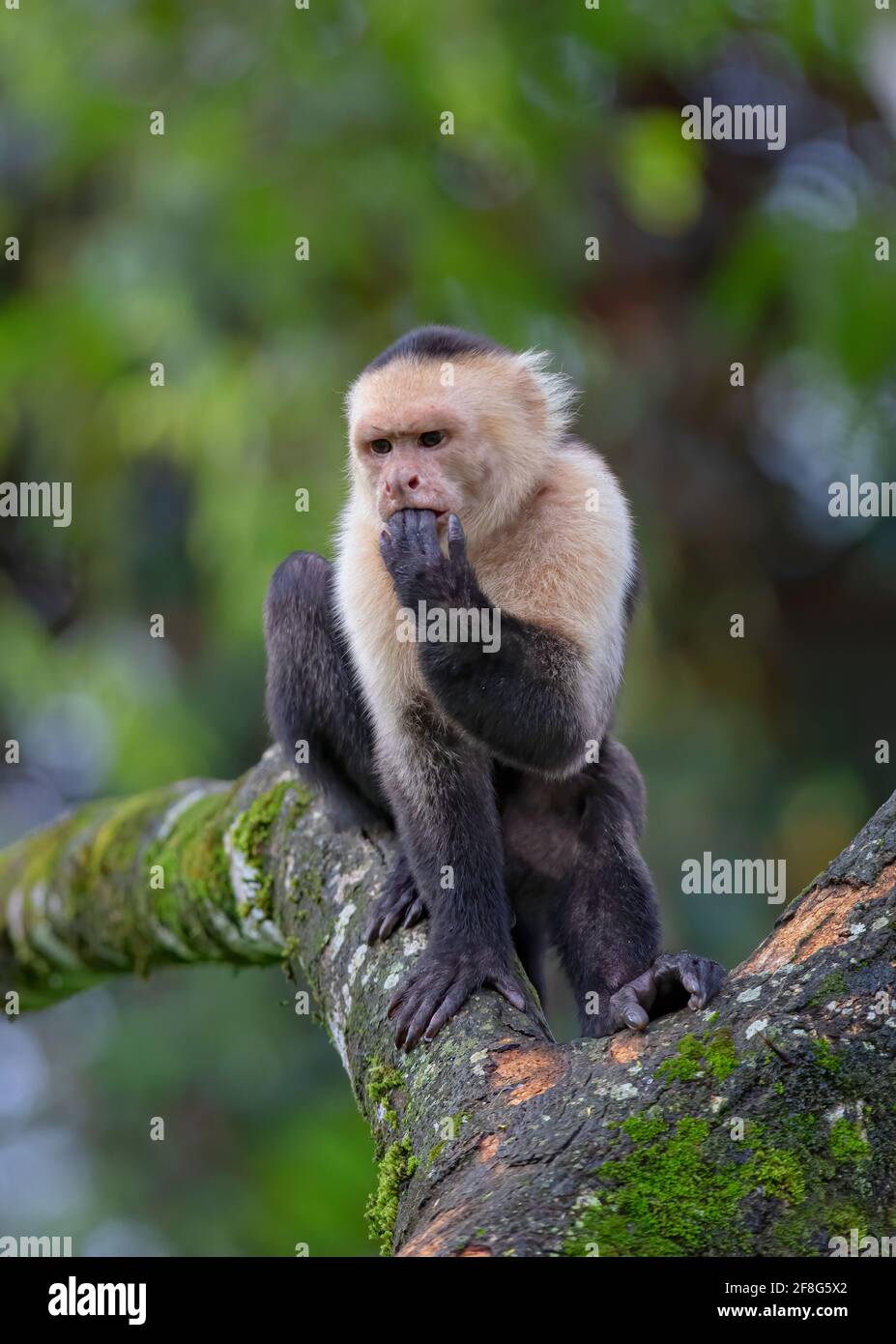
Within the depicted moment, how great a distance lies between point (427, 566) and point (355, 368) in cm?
584

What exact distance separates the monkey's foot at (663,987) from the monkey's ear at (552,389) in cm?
250

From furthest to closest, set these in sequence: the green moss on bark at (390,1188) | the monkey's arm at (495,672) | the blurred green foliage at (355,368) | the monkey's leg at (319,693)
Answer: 1. the blurred green foliage at (355,368)
2. the monkey's leg at (319,693)
3. the monkey's arm at (495,672)
4. the green moss on bark at (390,1188)

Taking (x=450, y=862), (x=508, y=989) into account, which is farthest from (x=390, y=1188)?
(x=450, y=862)

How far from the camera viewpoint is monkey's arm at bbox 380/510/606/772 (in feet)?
16.3

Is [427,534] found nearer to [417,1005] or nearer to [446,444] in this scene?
[446,444]

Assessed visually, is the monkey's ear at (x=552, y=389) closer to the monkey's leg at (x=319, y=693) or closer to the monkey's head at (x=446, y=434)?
the monkey's head at (x=446, y=434)

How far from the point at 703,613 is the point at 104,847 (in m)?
7.25

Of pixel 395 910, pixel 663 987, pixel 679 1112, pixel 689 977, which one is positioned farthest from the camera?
pixel 395 910

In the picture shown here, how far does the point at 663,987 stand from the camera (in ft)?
13.9

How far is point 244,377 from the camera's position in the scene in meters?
10.5

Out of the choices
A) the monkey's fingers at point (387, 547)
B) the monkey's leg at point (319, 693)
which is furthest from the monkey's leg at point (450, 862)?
the monkey's fingers at point (387, 547)

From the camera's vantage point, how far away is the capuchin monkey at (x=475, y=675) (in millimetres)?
5027
